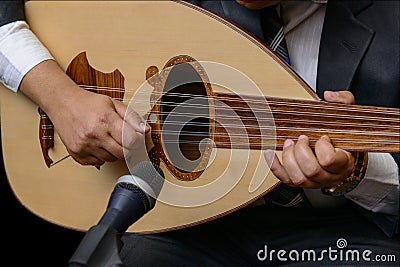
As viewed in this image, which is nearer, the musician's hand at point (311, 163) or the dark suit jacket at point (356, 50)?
the musician's hand at point (311, 163)

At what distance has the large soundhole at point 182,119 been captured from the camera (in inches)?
41.1

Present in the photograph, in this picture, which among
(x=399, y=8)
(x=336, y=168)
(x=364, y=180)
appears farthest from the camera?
(x=399, y=8)

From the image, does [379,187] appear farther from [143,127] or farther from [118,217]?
[118,217]

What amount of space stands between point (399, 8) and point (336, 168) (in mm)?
402

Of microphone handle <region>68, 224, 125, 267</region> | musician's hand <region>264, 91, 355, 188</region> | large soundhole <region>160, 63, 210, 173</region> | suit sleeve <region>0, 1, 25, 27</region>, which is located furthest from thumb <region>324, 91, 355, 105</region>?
suit sleeve <region>0, 1, 25, 27</region>

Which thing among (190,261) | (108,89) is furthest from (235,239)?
(108,89)

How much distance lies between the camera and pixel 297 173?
937 millimetres

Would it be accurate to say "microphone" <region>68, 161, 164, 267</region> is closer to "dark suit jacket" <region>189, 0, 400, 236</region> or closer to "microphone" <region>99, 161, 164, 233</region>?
"microphone" <region>99, 161, 164, 233</region>

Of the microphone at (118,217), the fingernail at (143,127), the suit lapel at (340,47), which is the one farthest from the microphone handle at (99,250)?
the suit lapel at (340,47)

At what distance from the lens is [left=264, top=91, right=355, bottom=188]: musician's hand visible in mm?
919

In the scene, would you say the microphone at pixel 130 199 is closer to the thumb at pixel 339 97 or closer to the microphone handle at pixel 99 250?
the microphone handle at pixel 99 250

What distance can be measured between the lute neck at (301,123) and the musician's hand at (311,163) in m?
0.02

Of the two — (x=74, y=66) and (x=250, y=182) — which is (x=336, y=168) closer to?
(x=250, y=182)

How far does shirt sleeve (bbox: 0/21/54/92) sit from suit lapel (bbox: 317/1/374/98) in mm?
520
